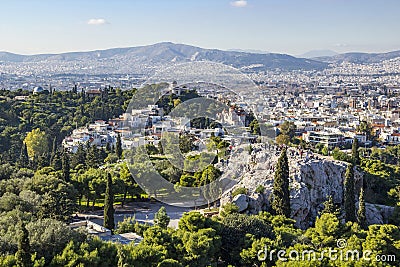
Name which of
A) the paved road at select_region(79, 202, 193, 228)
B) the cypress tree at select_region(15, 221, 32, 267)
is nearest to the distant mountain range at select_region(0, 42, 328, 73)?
the paved road at select_region(79, 202, 193, 228)

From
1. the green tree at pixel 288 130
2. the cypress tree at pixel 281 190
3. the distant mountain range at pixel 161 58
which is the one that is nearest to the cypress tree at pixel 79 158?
the cypress tree at pixel 281 190

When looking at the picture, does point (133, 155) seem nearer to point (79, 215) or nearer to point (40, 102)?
point (79, 215)

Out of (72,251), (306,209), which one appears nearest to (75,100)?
(306,209)

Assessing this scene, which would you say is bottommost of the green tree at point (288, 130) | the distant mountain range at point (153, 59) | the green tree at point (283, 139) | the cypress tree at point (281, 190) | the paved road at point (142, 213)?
the paved road at point (142, 213)

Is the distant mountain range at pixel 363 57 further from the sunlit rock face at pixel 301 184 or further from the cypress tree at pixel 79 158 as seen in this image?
the sunlit rock face at pixel 301 184

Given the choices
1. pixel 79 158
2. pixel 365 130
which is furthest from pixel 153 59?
pixel 79 158

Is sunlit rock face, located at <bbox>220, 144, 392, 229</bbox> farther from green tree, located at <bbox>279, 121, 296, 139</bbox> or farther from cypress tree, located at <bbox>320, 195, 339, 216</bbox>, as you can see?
green tree, located at <bbox>279, 121, 296, 139</bbox>

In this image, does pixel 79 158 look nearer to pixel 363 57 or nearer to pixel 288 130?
pixel 288 130
